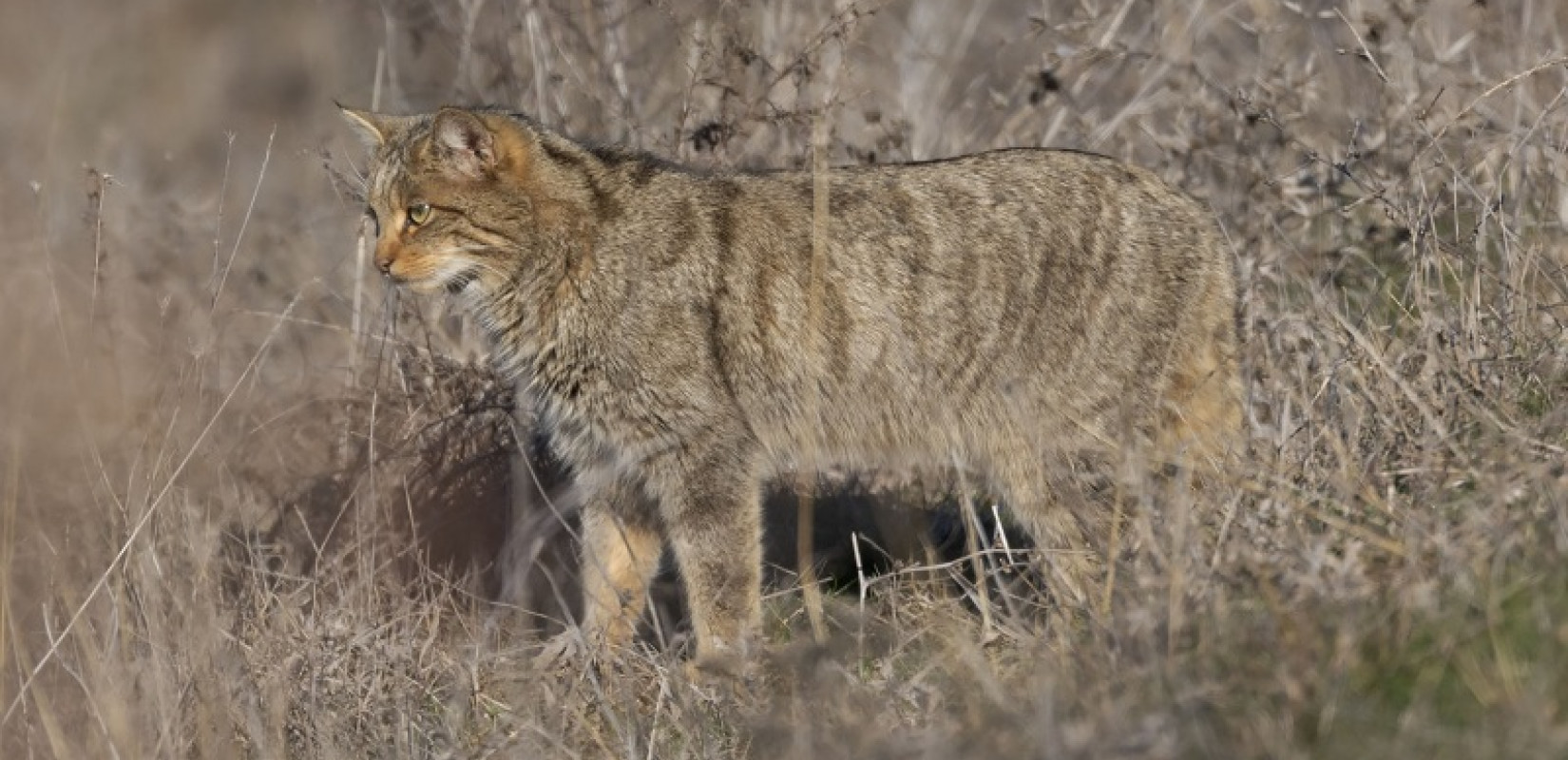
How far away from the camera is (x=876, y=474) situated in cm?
666

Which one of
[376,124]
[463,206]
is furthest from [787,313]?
[376,124]

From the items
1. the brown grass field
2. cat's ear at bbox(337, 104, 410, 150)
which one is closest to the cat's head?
cat's ear at bbox(337, 104, 410, 150)

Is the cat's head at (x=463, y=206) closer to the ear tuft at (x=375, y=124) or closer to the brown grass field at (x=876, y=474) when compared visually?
the ear tuft at (x=375, y=124)

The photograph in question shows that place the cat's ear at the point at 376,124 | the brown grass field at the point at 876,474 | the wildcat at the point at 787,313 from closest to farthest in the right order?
the brown grass field at the point at 876,474 → the wildcat at the point at 787,313 → the cat's ear at the point at 376,124

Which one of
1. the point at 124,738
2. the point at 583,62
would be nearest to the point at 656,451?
the point at 124,738

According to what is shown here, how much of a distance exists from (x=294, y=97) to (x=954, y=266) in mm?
8560

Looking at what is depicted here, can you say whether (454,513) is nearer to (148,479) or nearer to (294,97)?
(148,479)

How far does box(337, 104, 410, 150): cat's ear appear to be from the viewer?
559 cm

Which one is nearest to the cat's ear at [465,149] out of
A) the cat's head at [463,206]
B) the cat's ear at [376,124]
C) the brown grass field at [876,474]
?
the cat's head at [463,206]

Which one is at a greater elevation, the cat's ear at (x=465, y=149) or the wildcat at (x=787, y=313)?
the cat's ear at (x=465, y=149)

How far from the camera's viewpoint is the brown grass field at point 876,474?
145 inches

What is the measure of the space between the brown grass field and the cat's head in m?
0.51

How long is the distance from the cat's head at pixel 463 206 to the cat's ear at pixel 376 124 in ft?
0.73

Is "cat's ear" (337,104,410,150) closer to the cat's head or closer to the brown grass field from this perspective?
the cat's head
